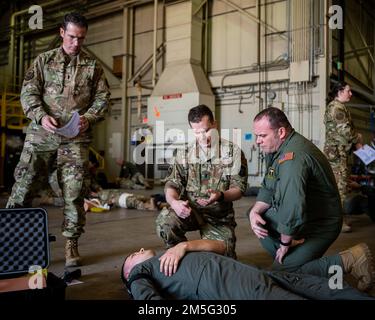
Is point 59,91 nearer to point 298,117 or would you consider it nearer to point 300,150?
point 300,150

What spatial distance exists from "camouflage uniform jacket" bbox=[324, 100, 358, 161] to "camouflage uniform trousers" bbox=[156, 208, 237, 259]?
226 cm

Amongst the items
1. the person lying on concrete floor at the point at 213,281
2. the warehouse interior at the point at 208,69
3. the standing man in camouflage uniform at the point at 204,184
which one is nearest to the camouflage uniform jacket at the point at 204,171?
the standing man in camouflage uniform at the point at 204,184

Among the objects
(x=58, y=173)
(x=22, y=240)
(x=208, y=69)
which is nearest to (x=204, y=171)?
(x=58, y=173)

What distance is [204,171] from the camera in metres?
2.55

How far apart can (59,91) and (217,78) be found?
6.97 meters

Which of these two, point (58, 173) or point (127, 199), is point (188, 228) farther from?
point (127, 199)

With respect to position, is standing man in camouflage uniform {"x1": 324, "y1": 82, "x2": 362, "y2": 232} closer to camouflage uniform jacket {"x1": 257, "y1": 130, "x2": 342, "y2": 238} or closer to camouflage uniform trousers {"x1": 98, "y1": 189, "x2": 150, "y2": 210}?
camouflage uniform jacket {"x1": 257, "y1": 130, "x2": 342, "y2": 238}

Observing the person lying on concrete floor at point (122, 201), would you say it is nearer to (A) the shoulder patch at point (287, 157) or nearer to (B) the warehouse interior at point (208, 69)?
(B) the warehouse interior at point (208, 69)

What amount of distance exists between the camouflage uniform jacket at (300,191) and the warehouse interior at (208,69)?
2.73 m

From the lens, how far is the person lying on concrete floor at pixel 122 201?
5.51m

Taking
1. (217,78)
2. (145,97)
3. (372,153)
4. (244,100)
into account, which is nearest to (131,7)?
(145,97)

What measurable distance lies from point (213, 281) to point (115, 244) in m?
1.86

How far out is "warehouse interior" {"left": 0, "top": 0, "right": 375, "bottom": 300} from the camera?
25.0ft

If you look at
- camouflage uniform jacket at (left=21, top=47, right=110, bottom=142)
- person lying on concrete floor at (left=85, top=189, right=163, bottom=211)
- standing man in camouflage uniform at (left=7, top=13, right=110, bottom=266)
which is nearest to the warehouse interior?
person lying on concrete floor at (left=85, top=189, right=163, bottom=211)
